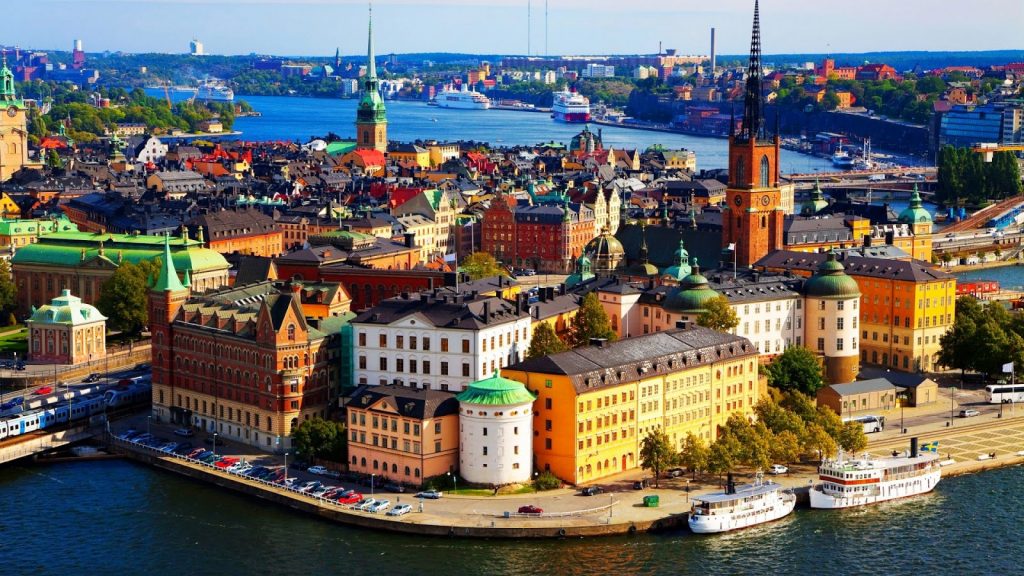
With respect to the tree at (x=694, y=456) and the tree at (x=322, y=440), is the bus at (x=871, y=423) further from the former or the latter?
the tree at (x=322, y=440)

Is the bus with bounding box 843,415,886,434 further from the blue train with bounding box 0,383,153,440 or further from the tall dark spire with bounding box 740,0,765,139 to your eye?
the blue train with bounding box 0,383,153,440

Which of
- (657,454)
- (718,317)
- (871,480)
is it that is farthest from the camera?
(718,317)

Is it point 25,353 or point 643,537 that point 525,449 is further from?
point 25,353

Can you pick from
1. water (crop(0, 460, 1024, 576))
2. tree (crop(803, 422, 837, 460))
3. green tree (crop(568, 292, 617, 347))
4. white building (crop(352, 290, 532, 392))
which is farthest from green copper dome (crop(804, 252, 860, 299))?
water (crop(0, 460, 1024, 576))

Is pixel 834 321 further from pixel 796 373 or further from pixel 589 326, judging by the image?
pixel 589 326

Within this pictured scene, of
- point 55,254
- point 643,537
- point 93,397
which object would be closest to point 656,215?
point 55,254

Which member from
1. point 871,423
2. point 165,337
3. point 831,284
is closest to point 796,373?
point 871,423

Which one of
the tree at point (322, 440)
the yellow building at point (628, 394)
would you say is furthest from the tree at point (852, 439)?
the tree at point (322, 440)
